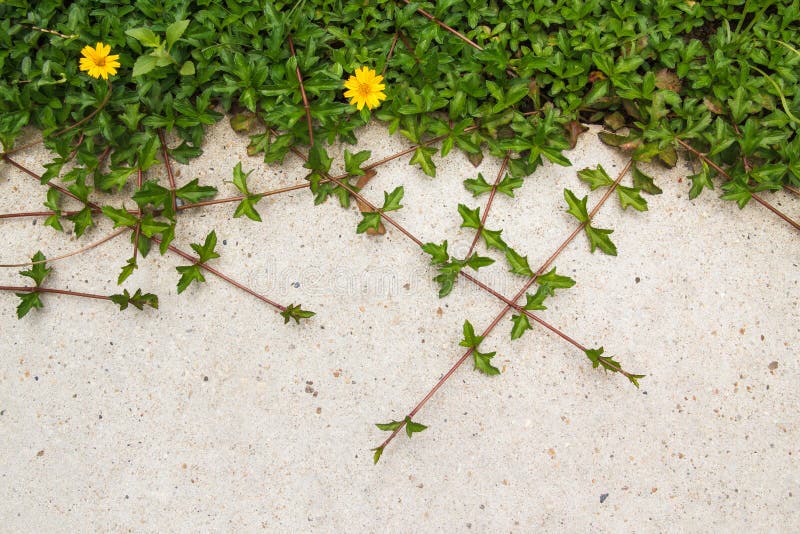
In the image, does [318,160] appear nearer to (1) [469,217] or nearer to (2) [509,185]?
(1) [469,217]

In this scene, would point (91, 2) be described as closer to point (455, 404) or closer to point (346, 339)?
point (346, 339)

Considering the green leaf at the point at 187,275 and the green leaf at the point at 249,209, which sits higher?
the green leaf at the point at 249,209

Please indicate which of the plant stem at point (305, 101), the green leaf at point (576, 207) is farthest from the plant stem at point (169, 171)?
the green leaf at point (576, 207)

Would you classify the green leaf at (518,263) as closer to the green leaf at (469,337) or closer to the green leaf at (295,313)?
the green leaf at (469,337)

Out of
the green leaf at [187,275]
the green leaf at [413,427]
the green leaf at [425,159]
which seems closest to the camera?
the green leaf at [413,427]

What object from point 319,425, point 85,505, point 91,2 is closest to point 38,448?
point 85,505

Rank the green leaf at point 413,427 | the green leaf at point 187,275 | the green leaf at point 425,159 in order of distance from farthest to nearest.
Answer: the green leaf at point 425,159 → the green leaf at point 187,275 → the green leaf at point 413,427
